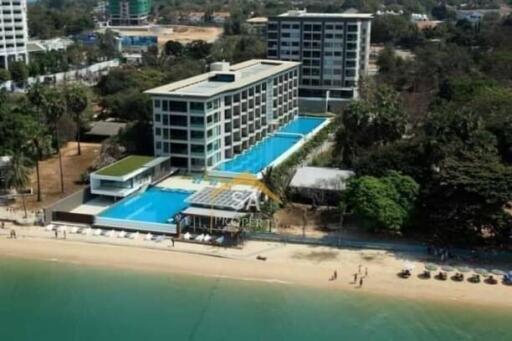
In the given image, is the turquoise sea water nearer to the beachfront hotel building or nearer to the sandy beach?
the sandy beach

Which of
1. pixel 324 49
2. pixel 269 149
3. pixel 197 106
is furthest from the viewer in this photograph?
pixel 324 49

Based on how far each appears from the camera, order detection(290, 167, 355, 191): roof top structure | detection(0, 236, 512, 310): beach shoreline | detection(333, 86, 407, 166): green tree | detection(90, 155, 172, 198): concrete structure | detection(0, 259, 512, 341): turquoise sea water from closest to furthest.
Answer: detection(0, 259, 512, 341): turquoise sea water, detection(0, 236, 512, 310): beach shoreline, detection(290, 167, 355, 191): roof top structure, detection(90, 155, 172, 198): concrete structure, detection(333, 86, 407, 166): green tree

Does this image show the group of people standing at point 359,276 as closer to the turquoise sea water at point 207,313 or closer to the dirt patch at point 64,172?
the turquoise sea water at point 207,313

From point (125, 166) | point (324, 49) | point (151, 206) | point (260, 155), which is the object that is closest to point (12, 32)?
point (324, 49)

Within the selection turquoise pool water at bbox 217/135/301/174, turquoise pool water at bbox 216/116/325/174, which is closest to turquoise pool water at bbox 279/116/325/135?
turquoise pool water at bbox 216/116/325/174

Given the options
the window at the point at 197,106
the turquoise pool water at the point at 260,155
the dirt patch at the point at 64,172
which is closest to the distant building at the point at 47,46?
the dirt patch at the point at 64,172

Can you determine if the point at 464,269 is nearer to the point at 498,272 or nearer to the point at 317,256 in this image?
the point at 498,272
